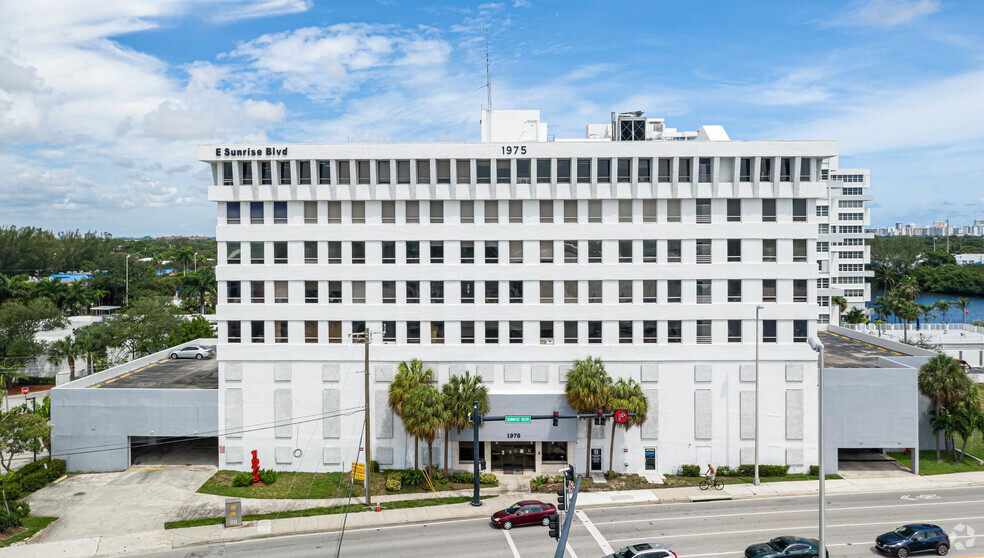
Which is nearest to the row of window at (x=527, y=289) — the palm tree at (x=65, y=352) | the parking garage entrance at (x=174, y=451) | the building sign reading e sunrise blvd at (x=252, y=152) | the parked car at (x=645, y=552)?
the building sign reading e sunrise blvd at (x=252, y=152)

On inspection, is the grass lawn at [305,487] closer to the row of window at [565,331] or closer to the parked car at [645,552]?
the row of window at [565,331]

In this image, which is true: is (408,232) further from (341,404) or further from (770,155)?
(770,155)

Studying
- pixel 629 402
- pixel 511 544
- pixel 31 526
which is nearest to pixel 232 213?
pixel 31 526

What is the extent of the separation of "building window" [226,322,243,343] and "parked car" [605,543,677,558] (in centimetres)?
2983

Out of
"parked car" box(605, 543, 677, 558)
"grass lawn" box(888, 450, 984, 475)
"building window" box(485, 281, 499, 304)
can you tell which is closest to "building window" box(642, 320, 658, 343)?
"building window" box(485, 281, 499, 304)

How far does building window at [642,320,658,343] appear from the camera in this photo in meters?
43.6

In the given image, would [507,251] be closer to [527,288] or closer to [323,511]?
[527,288]

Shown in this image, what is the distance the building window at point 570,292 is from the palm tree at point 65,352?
56.5 m

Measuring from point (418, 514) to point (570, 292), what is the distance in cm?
1780

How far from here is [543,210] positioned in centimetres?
4388

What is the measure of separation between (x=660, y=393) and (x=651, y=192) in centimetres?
1406

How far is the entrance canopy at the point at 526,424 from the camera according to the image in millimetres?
42750

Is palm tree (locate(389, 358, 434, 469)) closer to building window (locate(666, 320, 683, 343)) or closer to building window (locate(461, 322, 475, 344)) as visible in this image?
building window (locate(461, 322, 475, 344))

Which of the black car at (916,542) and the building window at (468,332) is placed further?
the building window at (468,332)
